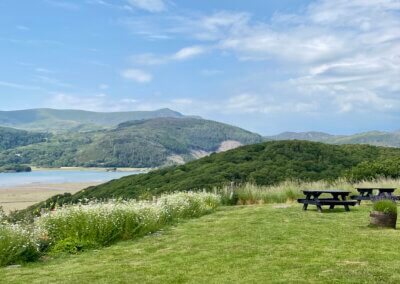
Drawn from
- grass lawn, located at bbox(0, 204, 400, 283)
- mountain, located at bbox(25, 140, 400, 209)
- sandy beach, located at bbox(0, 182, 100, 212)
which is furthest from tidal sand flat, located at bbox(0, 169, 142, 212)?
grass lawn, located at bbox(0, 204, 400, 283)

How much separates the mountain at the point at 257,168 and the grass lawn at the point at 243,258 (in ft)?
119

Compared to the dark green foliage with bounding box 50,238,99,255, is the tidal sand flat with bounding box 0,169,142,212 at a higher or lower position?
lower

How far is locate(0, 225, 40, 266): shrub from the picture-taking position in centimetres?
928

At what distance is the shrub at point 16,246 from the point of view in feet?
30.5

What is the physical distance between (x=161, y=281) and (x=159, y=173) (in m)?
61.3

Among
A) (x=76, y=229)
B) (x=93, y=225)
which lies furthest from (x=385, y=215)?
(x=76, y=229)

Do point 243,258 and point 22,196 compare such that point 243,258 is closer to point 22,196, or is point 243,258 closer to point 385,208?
point 385,208

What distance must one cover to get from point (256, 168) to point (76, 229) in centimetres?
4413

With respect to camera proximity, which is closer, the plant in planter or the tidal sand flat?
the plant in planter

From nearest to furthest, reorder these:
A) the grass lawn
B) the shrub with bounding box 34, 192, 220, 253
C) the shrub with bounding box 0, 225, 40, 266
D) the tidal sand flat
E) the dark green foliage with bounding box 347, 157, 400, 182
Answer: the grass lawn, the shrub with bounding box 0, 225, 40, 266, the shrub with bounding box 34, 192, 220, 253, the dark green foliage with bounding box 347, 157, 400, 182, the tidal sand flat

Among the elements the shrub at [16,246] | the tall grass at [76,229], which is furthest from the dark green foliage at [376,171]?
the shrub at [16,246]

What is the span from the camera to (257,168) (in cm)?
5412

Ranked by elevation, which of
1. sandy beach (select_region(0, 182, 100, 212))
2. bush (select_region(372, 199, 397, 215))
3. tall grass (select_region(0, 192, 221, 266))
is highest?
bush (select_region(372, 199, 397, 215))

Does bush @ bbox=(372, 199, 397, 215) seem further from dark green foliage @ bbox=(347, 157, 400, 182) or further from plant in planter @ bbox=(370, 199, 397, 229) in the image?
dark green foliage @ bbox=(347, 157, 400, 182)
